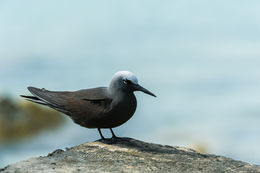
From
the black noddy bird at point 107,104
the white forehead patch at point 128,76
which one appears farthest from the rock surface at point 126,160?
the white forehead patch at point 128,76

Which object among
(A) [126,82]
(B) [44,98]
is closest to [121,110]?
(A) [126,82]

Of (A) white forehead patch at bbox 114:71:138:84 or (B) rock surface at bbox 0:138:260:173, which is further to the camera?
(A) white forehead patch at bbox 114:71:138:84

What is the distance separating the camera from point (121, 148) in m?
6.38

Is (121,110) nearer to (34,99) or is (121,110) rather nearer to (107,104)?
(107,104)

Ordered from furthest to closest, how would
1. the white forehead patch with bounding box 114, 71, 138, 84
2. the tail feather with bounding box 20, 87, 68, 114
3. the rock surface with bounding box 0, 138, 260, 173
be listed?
the tail feather with bounding box 20, 87, 68, 114 < the white forehead patch with bounding box 114, 71, 138, 84 < the rock surface with bounding box 0, 138, 260, 173

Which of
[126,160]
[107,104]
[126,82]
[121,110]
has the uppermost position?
[126,82]

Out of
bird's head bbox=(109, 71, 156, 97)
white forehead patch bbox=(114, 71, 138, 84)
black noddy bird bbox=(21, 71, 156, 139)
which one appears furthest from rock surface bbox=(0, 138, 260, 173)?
white forehead patch bbox=(114, 71, 138, 84)

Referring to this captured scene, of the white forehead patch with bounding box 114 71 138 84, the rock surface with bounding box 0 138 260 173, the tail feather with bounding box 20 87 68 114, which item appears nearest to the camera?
the rock surface with bounding box 0 138 260 173

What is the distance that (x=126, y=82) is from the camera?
6.42 m

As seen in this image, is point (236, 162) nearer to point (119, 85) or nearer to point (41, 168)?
point (119, 85)

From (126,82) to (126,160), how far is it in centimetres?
116

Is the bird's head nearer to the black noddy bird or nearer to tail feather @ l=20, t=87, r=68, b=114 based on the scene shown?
the black noddy bird

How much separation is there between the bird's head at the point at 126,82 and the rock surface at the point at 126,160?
2.61 ft

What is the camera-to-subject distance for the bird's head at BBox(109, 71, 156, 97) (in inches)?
250
